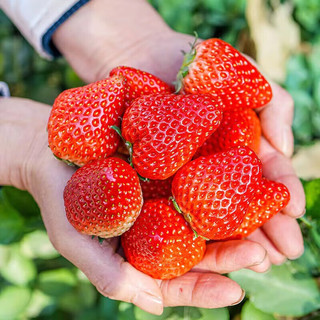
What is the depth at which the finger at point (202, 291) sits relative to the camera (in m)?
1.05

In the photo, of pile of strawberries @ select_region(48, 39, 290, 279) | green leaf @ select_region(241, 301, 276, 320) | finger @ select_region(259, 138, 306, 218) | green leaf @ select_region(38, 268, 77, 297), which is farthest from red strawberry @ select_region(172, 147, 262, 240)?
green leaf @ select_region(38, 268, 77, 297)

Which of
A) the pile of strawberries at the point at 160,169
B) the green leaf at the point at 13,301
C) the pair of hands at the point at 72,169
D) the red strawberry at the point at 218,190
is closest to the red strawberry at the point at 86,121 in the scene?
the pile of strawberries at the point at 160,169

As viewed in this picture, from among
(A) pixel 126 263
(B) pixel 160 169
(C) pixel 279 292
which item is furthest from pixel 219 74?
(C) pixel 279 292

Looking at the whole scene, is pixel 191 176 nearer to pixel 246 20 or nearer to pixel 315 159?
pixel 315 159

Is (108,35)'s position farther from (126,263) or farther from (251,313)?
(251,313)

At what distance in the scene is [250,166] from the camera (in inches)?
41.4

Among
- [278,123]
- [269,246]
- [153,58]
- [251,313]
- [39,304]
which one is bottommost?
[39,304]

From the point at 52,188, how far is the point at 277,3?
1.47 m

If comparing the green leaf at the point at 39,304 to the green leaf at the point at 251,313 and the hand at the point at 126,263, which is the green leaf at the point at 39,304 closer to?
the hand at the point at 126,263

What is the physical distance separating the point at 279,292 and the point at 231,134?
20.0 inches

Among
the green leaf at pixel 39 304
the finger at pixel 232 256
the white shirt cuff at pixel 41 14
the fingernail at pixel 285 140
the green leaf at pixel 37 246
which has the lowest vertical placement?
the green leaf at pixel 39 304

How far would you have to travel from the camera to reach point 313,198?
137 centimetres

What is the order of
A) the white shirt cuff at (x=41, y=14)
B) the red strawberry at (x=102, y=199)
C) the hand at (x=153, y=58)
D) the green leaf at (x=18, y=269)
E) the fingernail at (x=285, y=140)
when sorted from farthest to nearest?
the white shirt cuff at (x=41, y=14)
the green leaf at (x=18, y=269)
the fingernail at (x=285, y=140)
the hand at (x=153, y=58)
the red strawberry at (x=102, y=199)

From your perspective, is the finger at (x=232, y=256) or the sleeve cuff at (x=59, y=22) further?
the sleeve cuff at (x=59, y=22)
